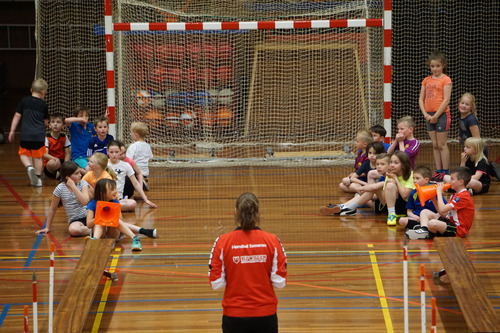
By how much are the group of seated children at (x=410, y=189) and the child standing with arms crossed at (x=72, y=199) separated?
2.88 meters

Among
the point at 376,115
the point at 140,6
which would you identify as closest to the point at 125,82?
the point at 140,6

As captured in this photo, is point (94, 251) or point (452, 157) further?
point (452, 157)

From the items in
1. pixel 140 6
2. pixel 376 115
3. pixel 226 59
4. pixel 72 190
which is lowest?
pixel 72 190

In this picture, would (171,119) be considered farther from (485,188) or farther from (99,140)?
(485,188)

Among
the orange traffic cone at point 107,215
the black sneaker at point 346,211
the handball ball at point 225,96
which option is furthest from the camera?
the handball ball at point 225,96

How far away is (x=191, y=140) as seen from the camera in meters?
13.2

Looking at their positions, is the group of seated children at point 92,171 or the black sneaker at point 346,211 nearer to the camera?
the group of seated children at point 92,171

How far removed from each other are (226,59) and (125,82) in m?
2.51

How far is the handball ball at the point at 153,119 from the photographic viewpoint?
12.8 metres

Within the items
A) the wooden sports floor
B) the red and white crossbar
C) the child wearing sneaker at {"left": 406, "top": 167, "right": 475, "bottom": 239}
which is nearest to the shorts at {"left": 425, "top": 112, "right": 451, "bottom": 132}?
the wooden sports floor

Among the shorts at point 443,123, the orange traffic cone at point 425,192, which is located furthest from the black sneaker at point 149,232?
the shorts at point 443,123

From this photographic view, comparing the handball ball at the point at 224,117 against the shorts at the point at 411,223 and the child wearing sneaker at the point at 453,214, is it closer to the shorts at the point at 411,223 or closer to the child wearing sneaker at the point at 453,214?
the shorts at the point at 411,223

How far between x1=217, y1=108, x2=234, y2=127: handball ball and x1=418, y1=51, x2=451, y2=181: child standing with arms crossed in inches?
163

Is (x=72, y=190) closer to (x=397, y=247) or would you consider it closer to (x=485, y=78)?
(x=397, y=247)
